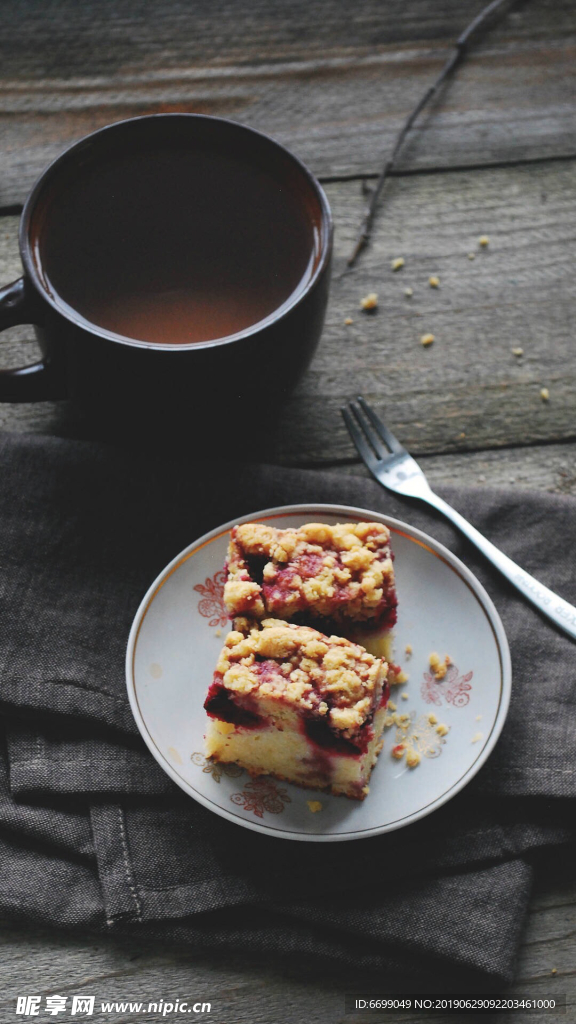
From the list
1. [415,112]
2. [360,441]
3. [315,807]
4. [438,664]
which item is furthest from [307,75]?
[315,807]

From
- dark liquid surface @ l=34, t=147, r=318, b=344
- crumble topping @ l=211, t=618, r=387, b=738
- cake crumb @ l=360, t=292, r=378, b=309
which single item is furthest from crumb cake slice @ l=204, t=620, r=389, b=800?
cake crumb @ l=360, t=292, r=378, b=309

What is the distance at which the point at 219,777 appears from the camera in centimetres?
162

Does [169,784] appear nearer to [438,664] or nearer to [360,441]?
[438,664]

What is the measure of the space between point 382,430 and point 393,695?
21.8 inches

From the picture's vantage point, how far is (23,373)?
170cm

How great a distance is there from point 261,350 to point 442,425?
526 mm

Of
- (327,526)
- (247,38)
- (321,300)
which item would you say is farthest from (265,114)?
(327,526)

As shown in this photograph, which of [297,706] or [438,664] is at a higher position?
[297,706]

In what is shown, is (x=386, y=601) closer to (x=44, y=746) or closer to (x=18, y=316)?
(x=44, y=746)

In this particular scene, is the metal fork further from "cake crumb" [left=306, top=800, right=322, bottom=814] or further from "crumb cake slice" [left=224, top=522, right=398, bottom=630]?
"cake crumb" [left=306, top=800, right=322, bottom=814]

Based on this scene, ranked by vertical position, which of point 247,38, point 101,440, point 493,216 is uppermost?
point 247,38

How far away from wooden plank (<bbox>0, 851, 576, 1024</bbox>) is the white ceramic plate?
0.84 ft

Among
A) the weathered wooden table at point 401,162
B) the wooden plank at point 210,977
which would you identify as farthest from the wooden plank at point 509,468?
the wooden plank at point 210,977

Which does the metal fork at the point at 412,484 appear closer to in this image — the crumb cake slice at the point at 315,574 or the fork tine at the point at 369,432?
the fork tine at the point at 369,432
